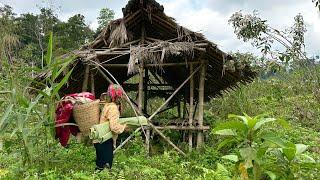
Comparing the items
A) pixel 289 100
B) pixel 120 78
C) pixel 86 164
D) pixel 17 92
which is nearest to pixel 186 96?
pixel 120 78

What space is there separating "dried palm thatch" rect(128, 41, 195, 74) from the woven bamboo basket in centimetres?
301

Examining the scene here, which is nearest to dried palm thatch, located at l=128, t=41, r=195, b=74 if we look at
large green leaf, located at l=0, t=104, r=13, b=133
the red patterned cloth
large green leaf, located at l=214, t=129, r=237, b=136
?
the red patterned cloth

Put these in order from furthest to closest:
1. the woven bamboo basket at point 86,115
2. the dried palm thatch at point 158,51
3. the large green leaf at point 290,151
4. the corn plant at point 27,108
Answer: the dried palm thatch at point 158,51 → the woven bamboo basket at point 86,115 → the corn plant at point 27,108 → the large green leaf at point 290,151

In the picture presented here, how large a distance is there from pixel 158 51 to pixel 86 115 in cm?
377

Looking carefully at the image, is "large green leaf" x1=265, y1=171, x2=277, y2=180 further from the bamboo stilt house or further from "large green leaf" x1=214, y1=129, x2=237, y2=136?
the bamboo stilt house

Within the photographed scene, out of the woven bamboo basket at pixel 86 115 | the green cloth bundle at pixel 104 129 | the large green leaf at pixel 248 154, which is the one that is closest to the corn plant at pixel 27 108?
the woven bamboo basket at pixel 86 115

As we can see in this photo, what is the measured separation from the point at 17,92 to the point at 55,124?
798 mm

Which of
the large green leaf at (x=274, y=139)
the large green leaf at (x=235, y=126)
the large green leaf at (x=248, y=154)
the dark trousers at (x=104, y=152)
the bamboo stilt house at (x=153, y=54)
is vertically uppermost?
the bamboo stilt house at (x=153, y=54)

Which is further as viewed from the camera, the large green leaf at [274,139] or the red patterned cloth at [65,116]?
the red patterned cloth at [65,116]

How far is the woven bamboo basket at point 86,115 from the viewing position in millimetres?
6023

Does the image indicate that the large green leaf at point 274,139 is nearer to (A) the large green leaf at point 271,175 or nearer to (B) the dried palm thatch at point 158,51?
(A) the large green leaf at point 271,175

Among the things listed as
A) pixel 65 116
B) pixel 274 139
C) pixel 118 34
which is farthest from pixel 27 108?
pixel 118 34

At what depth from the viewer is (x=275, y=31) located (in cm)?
982

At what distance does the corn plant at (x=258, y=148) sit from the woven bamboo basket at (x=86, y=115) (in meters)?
2.44
